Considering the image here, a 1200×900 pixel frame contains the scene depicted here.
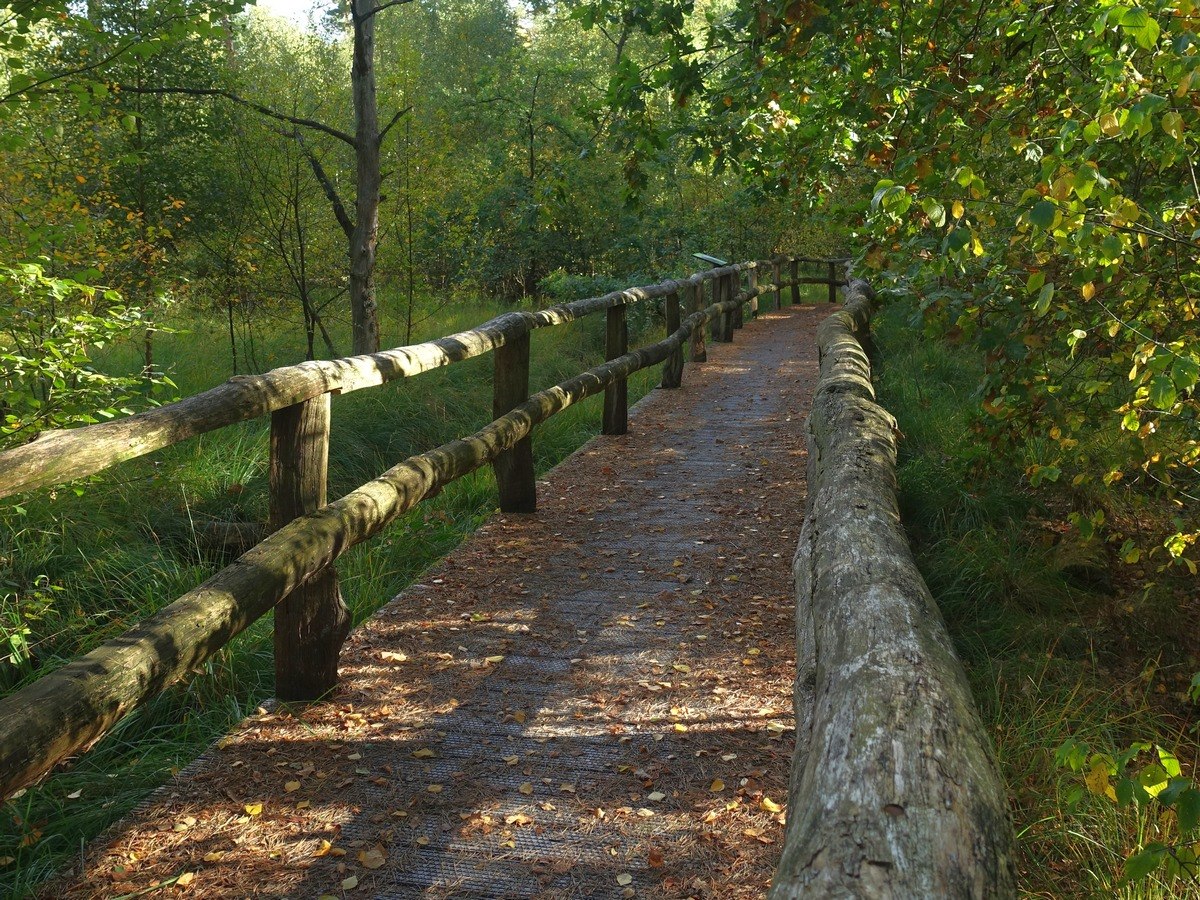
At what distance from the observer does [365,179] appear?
37.9 feet

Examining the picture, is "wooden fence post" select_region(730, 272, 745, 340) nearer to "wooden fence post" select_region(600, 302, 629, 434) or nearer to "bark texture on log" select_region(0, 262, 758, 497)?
"wooden fence post" select_region(600, 302, 629, 434)

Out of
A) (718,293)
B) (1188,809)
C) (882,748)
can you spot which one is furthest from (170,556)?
(718,293)

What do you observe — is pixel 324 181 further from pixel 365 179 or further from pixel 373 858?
pixel 373 858

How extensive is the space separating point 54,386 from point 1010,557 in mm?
5401

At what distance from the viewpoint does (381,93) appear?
13.9 meters

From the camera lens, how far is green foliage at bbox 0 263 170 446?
5.11m

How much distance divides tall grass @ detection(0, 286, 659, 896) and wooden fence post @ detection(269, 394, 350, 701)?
0.32 metres

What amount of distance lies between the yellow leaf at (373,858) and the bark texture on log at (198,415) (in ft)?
4.39

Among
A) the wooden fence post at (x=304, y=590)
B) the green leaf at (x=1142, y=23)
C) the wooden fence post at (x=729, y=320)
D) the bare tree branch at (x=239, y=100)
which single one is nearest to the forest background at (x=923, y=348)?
the green leaf at (x=1142, y=23)

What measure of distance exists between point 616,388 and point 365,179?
5.11 meters

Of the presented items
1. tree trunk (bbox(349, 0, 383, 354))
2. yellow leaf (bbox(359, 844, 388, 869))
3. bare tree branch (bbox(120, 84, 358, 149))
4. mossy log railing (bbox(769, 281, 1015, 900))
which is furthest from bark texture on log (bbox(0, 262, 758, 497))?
tree trunk (bbox(349, 0, 383, 354))

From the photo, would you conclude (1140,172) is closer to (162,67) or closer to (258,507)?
(258,507)

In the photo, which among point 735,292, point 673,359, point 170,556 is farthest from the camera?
point 735,292

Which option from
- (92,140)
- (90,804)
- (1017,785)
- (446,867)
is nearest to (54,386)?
(90,804)
